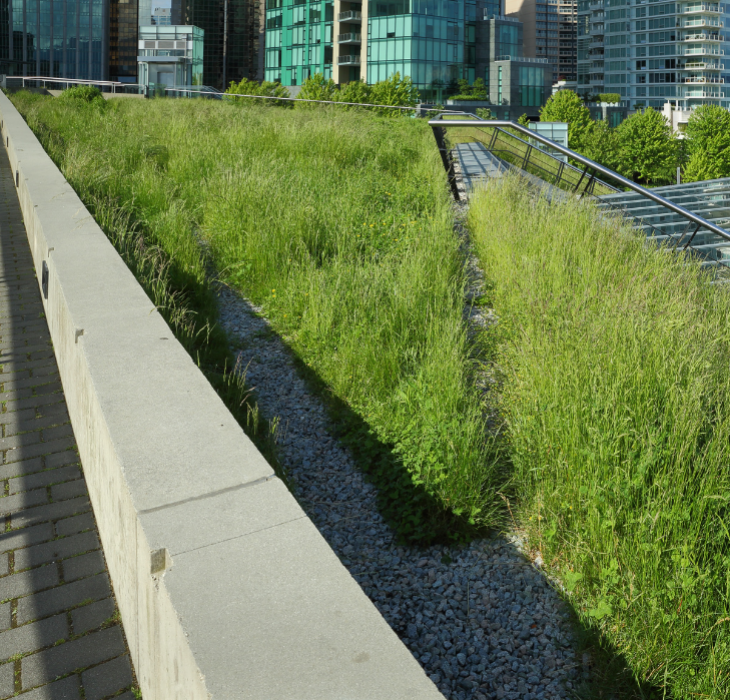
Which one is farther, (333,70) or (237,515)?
(333,70)

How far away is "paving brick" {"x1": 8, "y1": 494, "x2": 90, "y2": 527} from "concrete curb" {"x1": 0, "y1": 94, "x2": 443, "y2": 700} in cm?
Result: 14

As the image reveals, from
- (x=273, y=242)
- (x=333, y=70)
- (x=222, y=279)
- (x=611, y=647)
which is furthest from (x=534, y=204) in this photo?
(x=333, y=70)

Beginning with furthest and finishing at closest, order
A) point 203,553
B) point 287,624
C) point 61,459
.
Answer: point 61,459 < point 203,553 < point 287,624

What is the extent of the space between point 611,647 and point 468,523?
1072mm

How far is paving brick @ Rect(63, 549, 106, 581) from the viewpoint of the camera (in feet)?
11.3

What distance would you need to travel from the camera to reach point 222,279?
25.5 feet

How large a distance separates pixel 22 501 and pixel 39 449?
616 millimetres

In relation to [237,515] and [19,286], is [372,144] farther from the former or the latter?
[237,515]

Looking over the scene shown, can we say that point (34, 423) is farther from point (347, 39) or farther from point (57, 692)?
point (347, 39)

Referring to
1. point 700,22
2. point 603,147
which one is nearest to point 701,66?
point 700,22

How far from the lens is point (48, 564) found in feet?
11.5

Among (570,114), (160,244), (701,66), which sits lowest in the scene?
(160,244)

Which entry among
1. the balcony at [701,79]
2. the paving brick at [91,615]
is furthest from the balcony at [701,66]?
the paving brick at [91,615]

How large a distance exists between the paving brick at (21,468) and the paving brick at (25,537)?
2.00ft
